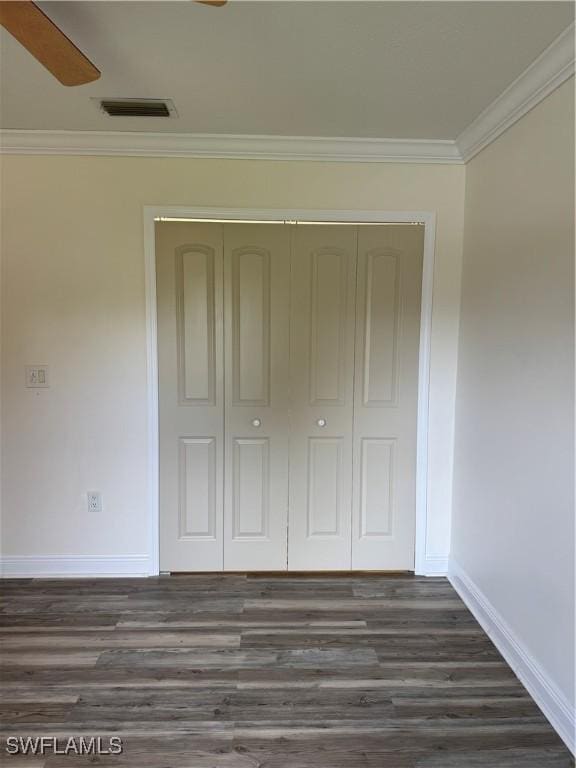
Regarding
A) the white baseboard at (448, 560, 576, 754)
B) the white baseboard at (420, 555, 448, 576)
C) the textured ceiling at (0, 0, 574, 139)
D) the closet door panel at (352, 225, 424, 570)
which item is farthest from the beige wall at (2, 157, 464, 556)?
the white baseboard at (448, 560, 576, 754)

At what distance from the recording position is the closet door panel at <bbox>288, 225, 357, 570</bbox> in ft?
8.61

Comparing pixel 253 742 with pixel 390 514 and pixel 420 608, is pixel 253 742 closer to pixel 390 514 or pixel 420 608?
pixel 420 608

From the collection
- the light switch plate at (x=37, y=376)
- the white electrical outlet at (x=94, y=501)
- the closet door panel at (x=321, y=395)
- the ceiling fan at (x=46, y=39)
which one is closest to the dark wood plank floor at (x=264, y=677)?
the closet door panel at (x=321, y=395)

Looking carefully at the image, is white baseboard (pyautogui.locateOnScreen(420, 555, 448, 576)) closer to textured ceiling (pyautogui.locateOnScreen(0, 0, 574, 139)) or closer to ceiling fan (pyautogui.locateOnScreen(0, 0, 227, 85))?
textured ceiling (pyautogui.locateOnScreen(0, 0, 574, 139))

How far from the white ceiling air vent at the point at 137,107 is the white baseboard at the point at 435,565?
2.73m

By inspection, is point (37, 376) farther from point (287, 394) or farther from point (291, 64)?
point (291, 64)

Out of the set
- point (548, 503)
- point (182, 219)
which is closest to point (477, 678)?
point (548, 503)

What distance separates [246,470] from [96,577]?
3.49ft

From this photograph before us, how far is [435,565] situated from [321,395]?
121 cm

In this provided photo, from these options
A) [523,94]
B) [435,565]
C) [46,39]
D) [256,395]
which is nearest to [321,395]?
[256,395]

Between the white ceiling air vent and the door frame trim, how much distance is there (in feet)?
1.48

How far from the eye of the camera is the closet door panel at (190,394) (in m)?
2.60

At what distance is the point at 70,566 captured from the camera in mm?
2729

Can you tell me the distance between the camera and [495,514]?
220 cm
